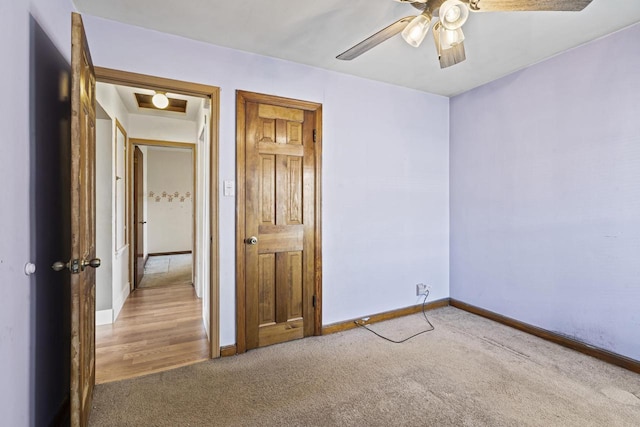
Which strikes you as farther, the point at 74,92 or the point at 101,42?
the point at 101,42

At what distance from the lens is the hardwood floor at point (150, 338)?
7.82 feet

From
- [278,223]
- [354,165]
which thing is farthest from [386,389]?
[354,165]

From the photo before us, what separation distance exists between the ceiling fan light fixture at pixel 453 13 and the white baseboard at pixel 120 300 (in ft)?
12.6

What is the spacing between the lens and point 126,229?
13.3 feet

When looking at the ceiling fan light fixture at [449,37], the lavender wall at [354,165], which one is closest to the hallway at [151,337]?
the lavender wall at [354,165]

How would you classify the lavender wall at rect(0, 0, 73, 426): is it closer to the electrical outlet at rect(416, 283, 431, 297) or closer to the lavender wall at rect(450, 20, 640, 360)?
the electrical outlet at rect(416, 283, 431, 297)

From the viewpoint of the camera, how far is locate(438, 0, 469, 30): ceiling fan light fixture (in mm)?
1501

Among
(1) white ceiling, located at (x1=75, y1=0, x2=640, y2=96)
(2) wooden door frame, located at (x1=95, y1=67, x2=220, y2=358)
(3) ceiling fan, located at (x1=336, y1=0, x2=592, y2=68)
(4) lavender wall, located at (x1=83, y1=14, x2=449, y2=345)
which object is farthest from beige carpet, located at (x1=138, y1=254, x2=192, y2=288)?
(3) ceiling fan, located at (x1=336, y1=0, x2=592, y2=68)

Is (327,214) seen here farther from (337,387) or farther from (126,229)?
(126,229)

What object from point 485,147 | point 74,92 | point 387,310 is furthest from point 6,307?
point 485,147

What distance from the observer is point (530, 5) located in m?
1.43

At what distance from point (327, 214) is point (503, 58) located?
6.76 ft

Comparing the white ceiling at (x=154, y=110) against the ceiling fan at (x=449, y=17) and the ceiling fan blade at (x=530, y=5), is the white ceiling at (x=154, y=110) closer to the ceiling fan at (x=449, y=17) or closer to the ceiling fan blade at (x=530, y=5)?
the ceiling fan at (x=449, y=17)

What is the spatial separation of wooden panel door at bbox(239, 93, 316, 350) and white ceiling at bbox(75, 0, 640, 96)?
1.70 feet
